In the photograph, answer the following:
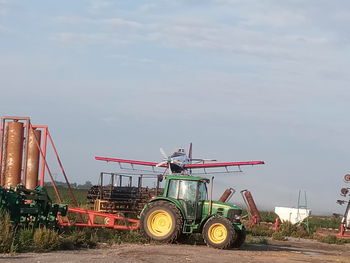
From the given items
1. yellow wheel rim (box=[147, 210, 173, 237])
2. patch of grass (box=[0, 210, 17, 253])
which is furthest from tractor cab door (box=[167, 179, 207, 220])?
patch of grass (box=[0, 210, 17, 253])

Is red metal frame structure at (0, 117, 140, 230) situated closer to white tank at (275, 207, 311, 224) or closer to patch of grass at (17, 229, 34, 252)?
patch of grass at (17, 229, 34, 252)

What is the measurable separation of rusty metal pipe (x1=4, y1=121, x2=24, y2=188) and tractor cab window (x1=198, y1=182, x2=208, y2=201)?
5476 mm

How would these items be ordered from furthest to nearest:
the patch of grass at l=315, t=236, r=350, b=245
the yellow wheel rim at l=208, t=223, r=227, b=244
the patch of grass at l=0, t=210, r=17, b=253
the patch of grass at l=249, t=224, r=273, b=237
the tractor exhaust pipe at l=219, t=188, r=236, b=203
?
the tractor exhaust pipe at l=219, t=188, r=236, b=203 < the patch of grass at l=249, t=224, r=273, b=237 < the patch of grass at l=315, t=236, r=350, b=245 < the yellow wheel rim at l=208, t=223, r=227, b=244 < the patch of grass at l=0, t=210, r=17, b=253

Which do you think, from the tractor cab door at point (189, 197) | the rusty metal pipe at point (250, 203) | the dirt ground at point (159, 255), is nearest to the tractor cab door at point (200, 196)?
the tractor cab door at point (189, 197)

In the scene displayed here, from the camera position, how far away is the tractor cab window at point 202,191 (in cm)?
2034

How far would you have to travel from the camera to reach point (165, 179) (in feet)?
67.7

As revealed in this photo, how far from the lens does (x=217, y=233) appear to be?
1931 cm

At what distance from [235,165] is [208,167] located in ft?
8.21

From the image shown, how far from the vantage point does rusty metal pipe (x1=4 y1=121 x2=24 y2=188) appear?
20.0 metres

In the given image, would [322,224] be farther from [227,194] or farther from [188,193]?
[188,193]

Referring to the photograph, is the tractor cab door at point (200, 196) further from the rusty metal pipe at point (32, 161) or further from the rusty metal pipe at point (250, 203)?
the rusty metal pipe at point (250, 203)

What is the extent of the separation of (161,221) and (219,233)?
1.87m

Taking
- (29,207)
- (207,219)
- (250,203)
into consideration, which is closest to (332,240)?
(250,203)

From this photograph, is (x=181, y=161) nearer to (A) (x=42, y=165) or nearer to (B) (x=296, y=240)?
(B) (x=296, y=240)
